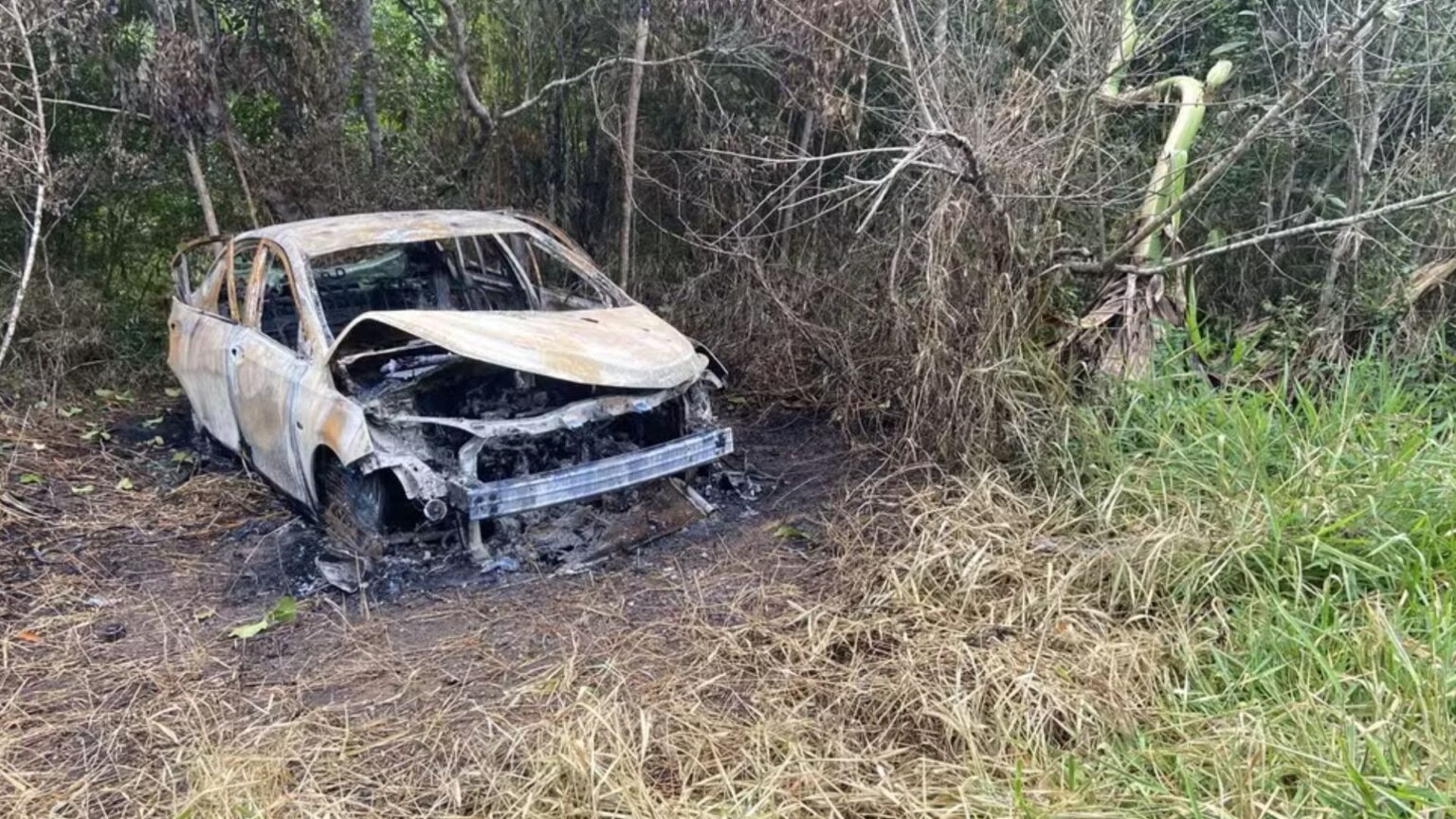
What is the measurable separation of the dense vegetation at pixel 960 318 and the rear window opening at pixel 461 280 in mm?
1224

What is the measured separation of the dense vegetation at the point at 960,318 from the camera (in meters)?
2.96

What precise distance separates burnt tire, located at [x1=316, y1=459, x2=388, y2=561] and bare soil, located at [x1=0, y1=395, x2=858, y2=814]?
18 centimetres

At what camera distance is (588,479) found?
4.19 metres

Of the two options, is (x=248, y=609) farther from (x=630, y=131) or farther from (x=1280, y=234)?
(x=1280, y=234)

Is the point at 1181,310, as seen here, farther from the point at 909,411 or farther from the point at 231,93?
the point at 231,93

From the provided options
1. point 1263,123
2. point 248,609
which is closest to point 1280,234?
point 1263,123

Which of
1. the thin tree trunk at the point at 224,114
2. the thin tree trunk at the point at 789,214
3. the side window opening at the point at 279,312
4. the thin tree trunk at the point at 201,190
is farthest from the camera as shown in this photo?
the thin tree trunk at the point at 201,190

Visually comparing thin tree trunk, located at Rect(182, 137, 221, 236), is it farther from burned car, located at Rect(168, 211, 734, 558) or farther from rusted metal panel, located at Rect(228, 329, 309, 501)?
rusted metal panel, located at Rect(228, 329, 309, 501)

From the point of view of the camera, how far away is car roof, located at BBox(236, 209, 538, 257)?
4844mm

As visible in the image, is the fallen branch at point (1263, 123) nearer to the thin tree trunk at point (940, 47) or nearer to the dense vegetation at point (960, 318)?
the dense vegetation at point (960, 318)

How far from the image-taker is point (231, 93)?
7.38 meters

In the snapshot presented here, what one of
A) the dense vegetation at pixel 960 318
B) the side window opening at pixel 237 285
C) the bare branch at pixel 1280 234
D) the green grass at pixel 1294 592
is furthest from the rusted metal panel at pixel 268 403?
the bare branch at pixel 1280 234

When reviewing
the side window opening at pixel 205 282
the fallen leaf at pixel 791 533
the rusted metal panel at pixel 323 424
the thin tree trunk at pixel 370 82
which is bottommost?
the fallen leaf at pixel 791 533

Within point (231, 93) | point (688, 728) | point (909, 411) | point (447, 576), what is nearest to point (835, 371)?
point (909, 411)
